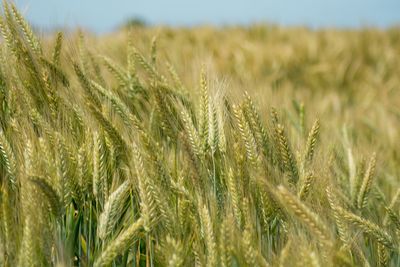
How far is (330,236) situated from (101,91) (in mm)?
689

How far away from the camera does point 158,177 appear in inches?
40.2

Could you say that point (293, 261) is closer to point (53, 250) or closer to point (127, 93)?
point (53, 250)

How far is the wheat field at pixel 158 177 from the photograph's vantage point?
89 centimetres

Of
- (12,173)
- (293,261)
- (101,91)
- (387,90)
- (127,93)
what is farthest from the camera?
(387,90)

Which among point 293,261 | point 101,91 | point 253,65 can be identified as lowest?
point 293,261

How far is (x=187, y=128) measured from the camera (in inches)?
45.3

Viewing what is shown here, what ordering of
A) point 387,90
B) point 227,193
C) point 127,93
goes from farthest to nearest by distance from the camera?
point 387,90
point 127,93
point 227,193

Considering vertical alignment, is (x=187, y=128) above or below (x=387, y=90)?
below

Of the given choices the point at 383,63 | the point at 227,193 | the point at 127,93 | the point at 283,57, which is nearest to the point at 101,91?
the point at 127,93

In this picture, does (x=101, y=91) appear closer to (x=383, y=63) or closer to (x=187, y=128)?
(x=187, y=128)

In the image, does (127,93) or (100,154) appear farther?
(127,93)

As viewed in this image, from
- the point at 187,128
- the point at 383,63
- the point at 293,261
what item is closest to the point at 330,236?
the point at 293,261

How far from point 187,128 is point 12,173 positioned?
373mm

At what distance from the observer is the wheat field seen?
2.92 ft
